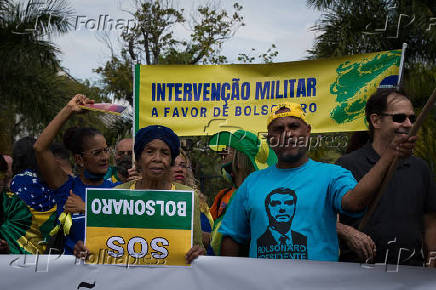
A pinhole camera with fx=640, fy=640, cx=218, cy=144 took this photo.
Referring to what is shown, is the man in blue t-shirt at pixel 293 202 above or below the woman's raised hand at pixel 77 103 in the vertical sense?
below

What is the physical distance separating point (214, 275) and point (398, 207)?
100 centimetres

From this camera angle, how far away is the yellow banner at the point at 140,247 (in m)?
2.82

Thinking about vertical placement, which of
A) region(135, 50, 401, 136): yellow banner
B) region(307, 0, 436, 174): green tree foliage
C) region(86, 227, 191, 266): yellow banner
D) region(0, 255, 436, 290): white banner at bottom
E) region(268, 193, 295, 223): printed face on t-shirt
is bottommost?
region(0, 255, 436, 290): white banner at bottom

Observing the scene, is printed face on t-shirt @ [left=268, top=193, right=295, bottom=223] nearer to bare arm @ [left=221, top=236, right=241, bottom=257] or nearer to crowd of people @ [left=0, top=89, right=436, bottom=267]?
crowd of people @ [left=0, top=89, right=436, bottom=267]

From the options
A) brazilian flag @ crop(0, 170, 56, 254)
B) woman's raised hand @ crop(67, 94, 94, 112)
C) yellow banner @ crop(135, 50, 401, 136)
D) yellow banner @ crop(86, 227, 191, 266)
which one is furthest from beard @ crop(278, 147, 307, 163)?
yellow banner @ crop(135, 50, 401, 136)

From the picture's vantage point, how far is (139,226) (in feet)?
9.34

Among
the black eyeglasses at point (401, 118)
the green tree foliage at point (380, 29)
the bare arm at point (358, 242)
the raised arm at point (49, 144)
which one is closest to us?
the bare arm at point (358, 242)

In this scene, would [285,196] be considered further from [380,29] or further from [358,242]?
[380,29]

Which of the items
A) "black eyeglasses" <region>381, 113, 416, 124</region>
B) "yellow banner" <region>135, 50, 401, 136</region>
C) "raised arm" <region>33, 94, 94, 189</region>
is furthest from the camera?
"yellow banner" <region>135, 50, 401, 136</region>

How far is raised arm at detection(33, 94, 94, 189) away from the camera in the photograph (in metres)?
3.67

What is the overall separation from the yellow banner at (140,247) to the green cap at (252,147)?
132 cm

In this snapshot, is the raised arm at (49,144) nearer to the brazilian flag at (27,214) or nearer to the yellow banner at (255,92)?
the brazilian flag at (27,214)

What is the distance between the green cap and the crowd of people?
1 cm

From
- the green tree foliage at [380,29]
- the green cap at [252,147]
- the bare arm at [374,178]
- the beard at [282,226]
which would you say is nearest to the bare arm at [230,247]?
the beard at [282,226]
